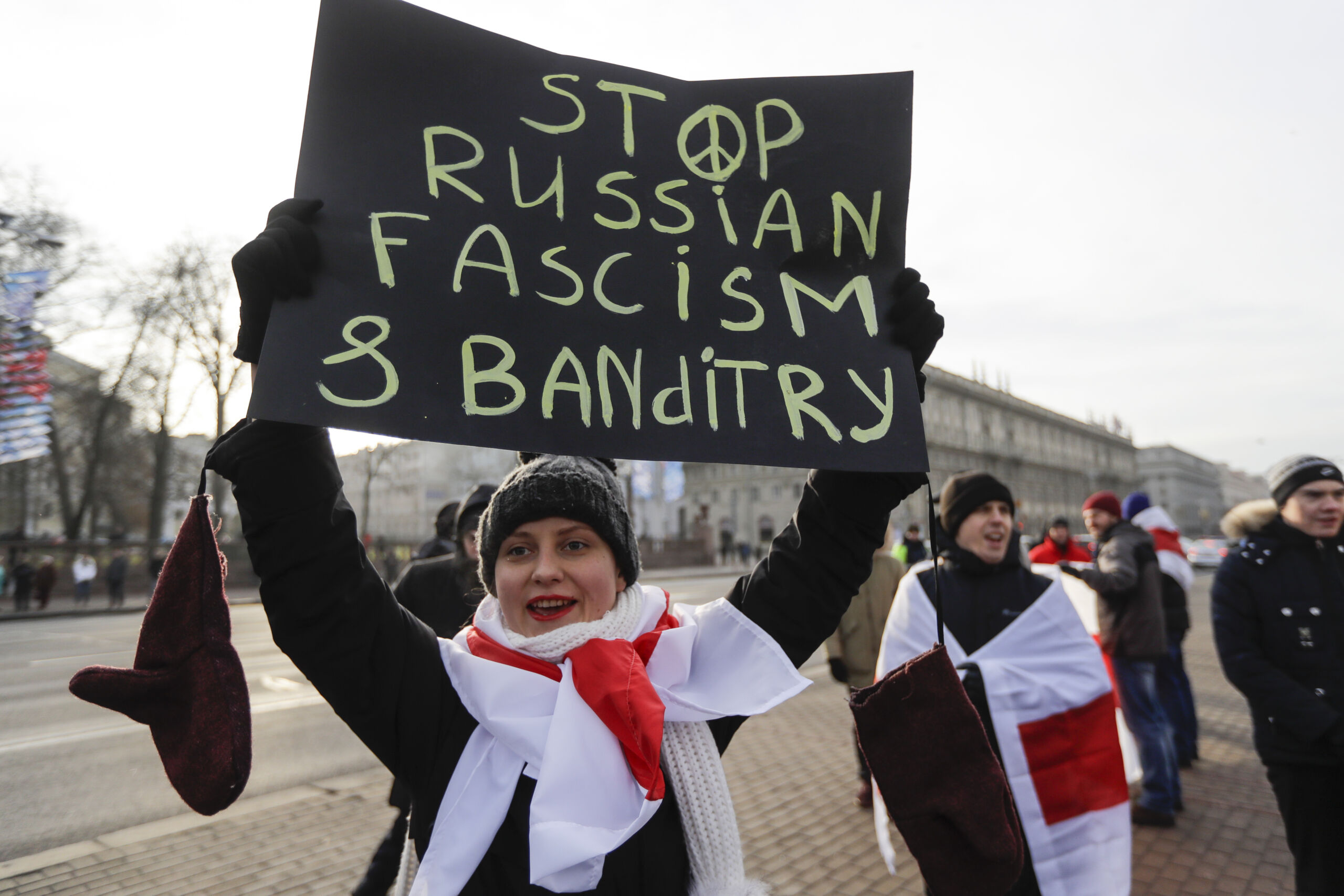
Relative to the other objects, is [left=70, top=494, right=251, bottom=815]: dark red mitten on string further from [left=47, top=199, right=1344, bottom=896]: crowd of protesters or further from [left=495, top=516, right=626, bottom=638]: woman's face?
[left=495, top=516, right=626, bottom=638]: woman's face

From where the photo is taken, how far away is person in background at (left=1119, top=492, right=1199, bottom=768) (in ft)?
19.0

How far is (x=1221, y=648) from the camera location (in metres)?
3.37

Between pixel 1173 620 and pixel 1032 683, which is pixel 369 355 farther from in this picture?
pixel 1173 620

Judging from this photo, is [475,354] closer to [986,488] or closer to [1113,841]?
[986,488]

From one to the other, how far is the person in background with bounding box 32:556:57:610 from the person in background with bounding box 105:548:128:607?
139 centimetres

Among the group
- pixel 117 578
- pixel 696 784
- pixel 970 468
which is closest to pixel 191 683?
pixel 696 784

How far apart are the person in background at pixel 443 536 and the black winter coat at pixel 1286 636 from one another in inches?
154

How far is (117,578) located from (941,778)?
28442 millimetres

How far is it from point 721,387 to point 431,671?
0.85 m

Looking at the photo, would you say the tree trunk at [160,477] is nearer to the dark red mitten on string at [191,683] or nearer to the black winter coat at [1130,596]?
the black winter coat at [1130,596]

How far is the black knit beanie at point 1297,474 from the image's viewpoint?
3.24 metres

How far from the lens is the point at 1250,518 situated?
3520 mm

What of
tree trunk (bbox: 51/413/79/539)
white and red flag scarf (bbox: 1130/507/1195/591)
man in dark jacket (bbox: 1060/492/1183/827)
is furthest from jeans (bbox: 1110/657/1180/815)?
tree trunk (bbox: 51/413/79/539)

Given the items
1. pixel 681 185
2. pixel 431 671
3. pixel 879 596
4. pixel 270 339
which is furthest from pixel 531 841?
pixel 879 596
